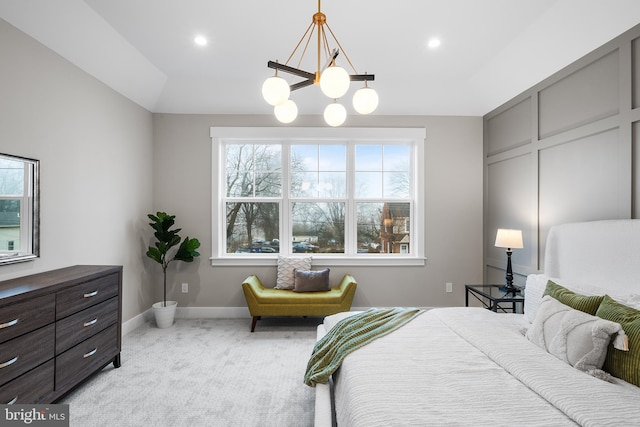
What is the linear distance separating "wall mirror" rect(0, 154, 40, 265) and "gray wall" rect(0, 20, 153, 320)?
0.07 meters

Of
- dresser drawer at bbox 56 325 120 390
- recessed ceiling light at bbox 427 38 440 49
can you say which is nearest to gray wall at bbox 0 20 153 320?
dresser drawer at bbox 56 325 120 390

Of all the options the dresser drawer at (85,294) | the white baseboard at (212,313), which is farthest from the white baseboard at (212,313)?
the dresser drawer at (85,294)

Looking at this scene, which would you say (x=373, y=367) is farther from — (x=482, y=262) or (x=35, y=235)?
(x=482, y=262)

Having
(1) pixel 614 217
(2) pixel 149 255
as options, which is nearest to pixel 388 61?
(1) pixel 614 217

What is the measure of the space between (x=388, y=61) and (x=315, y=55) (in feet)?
2.60

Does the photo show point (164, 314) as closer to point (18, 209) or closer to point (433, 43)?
point (18, 209)

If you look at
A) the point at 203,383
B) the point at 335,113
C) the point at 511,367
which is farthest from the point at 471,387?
the point at 203,383

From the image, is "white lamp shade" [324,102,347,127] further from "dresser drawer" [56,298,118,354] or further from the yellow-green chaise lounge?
"dresser drawer" [56,298,118,354]

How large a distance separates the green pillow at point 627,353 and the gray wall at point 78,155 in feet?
11.9

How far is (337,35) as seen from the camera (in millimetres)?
2896

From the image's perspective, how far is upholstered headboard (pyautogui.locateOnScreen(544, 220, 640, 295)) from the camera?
2.09 metres

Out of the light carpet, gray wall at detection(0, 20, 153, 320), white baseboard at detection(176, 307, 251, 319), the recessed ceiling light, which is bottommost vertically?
the light carpet

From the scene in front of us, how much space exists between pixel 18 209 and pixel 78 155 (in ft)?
2.57

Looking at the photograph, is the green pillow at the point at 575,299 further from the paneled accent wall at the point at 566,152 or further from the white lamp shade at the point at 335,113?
the white lamp shade at the point at 335,113
